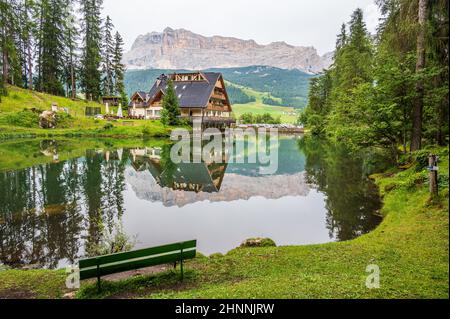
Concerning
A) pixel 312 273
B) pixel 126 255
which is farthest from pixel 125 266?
pixel 312 273

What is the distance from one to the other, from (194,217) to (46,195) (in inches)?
344

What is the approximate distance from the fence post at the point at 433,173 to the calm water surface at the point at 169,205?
8.14ft

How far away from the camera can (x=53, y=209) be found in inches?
584

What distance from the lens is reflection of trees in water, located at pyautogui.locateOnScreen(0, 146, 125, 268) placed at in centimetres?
1054

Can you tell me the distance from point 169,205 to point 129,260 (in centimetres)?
932

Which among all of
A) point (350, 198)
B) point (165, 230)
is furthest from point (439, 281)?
point (350, 198)

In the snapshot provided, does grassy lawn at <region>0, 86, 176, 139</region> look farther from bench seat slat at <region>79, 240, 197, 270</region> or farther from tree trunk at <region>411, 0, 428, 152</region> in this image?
bench seat slat at <region>79, 240, 197, 270</region>

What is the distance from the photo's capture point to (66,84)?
226 feet

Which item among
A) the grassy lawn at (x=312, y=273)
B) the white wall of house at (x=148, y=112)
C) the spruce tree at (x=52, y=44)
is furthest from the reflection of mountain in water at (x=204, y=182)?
the spruce tree at (x=52, y=44)

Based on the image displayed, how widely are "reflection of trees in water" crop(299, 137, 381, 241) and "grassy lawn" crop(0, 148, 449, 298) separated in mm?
2045

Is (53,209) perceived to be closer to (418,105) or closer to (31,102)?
(418,105)

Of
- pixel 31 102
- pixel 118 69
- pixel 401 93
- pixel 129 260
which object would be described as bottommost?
pixel 129 260

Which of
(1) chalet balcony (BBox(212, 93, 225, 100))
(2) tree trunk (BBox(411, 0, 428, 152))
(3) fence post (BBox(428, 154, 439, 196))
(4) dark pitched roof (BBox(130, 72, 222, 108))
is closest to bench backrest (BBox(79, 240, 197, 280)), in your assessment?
(3) fence post (BBox(428, 154, 439, 196))

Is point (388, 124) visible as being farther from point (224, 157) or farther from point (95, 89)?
point (95, 89)
